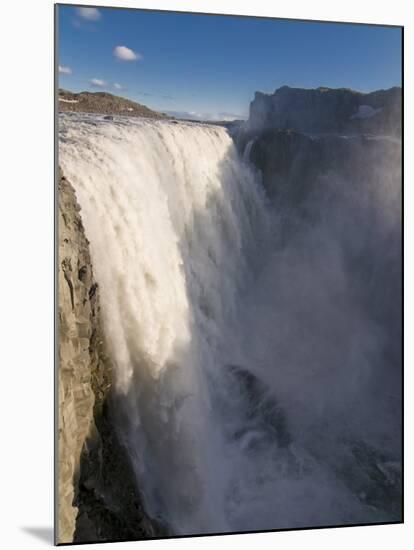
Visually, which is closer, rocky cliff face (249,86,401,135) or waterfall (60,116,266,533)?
waterfall (60,116,266,533)

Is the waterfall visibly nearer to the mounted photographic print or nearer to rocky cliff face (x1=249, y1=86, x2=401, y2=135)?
the mounted photographic print

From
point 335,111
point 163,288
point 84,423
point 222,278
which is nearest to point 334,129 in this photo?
point 335,111

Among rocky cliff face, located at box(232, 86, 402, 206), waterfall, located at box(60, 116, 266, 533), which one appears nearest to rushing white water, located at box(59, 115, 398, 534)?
waterfall, located at box(60, 116, 266, 533)

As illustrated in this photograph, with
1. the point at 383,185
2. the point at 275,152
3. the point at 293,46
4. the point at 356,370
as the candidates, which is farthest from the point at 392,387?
the point at 293,46

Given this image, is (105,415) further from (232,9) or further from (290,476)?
(232,9)

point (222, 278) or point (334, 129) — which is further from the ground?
point (334, 129)

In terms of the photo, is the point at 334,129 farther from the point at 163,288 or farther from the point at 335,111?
the point at 163,288
